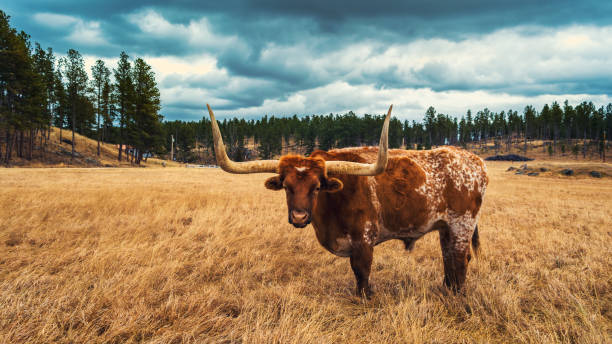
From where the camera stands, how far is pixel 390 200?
4328mm

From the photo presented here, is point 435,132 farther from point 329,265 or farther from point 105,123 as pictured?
point 329,265

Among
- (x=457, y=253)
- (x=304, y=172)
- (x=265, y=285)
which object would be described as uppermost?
(x=304, y=172)

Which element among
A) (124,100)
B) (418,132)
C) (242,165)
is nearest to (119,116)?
(124,100)

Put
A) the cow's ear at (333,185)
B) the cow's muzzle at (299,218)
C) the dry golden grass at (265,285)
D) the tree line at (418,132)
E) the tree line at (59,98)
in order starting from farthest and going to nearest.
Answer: the tree line at (418,132)
the tree line at (59,98)
the cow's ear at (333,185)
the cow's muzzle at (299,218)
the dry golden grass at (265,285)

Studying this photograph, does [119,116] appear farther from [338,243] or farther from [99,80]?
[338,243]

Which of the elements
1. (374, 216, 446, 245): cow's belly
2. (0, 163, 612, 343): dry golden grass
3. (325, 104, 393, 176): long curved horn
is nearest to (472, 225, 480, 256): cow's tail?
(0, 163, 612, 343): dry golden grass

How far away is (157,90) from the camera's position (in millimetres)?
49375

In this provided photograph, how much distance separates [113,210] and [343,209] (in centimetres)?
814

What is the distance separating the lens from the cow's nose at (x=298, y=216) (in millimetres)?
3381

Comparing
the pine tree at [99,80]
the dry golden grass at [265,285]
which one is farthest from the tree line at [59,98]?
the dry golden grass at [265,285]

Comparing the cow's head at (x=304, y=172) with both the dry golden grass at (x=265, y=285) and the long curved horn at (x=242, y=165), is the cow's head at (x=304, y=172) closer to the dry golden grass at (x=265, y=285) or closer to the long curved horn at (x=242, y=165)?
the long curved horn at (x=242, y=165)

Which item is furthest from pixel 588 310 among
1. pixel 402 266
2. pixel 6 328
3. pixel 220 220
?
pixel 220 220

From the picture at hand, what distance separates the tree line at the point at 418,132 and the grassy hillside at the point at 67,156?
32.7 meters

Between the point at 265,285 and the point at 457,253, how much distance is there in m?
3.16
